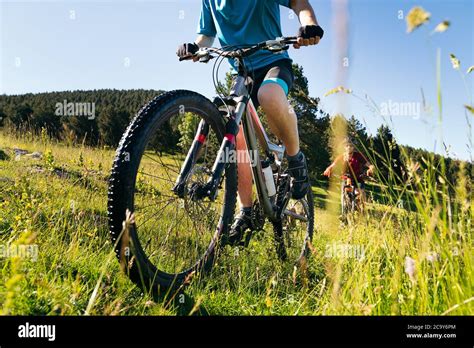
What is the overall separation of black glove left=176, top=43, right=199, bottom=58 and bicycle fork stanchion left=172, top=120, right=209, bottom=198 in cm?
51

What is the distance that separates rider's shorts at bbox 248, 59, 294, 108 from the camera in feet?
8.37

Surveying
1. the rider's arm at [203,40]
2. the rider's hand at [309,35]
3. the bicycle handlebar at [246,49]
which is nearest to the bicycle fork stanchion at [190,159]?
the bicycle handlebar at [246,49]

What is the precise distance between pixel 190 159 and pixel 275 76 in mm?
981

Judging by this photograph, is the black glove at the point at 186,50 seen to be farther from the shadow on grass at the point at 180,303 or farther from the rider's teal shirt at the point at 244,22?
the shadow on grass at the point at 180,303

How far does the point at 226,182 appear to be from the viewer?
246cm

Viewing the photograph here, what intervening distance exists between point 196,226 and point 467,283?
1.37 metres

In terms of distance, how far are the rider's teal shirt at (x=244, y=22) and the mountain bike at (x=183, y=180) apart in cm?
30

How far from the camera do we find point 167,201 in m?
2.07

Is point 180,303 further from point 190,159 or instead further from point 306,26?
point 306,26

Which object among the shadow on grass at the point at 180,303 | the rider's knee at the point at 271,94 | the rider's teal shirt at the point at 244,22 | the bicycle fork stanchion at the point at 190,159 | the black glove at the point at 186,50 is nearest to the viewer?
the shadow on grass at the point at 180,303

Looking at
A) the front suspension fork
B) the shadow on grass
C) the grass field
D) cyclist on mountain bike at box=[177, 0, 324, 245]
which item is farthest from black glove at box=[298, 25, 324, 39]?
the shadow on grass

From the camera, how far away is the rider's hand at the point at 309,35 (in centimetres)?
208

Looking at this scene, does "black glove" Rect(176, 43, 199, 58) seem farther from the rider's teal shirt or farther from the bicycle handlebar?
the rider's teal shirt

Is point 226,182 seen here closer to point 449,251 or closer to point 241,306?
point 241,306
